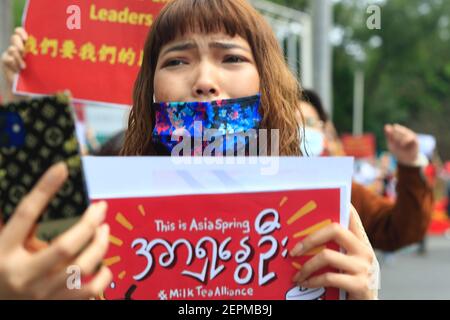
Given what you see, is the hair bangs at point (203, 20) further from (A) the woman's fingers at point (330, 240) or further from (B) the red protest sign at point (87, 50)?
(B) the red protest sign at point (87, 50)

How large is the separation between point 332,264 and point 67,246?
442mm

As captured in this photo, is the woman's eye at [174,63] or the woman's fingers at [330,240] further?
the woman's eye at [174,63]

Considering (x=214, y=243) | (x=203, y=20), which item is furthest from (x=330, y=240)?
(x=203, y=20)

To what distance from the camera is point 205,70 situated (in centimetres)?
131

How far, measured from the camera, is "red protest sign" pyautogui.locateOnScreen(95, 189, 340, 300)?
105 cm

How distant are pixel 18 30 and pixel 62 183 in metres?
1.37

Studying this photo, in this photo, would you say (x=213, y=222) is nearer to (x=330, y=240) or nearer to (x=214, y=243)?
(x=214, y=243)

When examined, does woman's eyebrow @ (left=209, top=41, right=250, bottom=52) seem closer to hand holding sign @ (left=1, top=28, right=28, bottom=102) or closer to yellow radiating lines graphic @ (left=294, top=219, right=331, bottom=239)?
yellow radiating lines graphic @ (left=294, top=219, right=331, bottom=239)

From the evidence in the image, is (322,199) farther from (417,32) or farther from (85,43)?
(417,32)

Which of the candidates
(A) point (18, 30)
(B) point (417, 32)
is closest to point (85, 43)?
(A) point (18, 30)

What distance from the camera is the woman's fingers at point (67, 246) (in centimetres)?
85

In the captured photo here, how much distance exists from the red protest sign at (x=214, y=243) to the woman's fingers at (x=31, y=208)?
0.18m

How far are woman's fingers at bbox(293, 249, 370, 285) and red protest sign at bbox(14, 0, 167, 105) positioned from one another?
3.86 feet

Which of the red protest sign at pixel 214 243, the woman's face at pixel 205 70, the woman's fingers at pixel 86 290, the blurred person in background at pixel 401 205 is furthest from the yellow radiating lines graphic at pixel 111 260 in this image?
the blurred person in background at pixel 401 205
